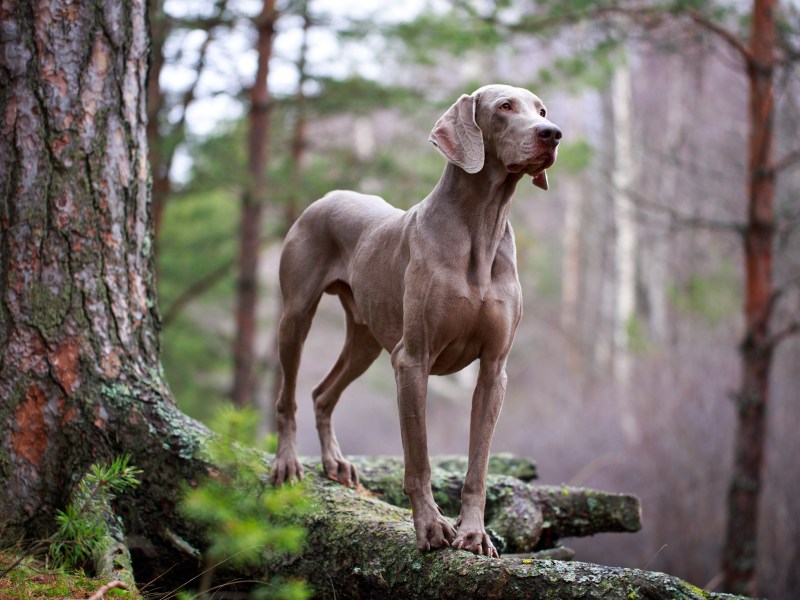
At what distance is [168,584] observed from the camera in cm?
387

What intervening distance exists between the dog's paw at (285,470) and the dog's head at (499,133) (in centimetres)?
168

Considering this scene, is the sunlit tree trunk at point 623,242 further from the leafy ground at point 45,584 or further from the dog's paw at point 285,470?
the leafy ground at point 45,584

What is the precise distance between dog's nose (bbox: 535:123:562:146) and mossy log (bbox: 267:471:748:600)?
1.53 m

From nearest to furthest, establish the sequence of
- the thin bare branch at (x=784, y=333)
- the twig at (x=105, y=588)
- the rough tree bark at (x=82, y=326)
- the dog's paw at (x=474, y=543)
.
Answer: the twig at (x=105, y=588)
the dog's paw at (x=474, y=543)
the rough tree bark at (x=82, y=326)
the thin bare branch at (x=784, y=333)

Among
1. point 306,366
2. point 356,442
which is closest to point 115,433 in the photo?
point 356,442

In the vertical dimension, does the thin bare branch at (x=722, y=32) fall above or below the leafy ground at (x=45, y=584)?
above

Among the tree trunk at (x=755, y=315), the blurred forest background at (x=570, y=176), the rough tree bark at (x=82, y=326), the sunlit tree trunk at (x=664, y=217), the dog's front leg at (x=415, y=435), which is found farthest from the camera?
the sunlit tree trunk at (x=664, y=217)

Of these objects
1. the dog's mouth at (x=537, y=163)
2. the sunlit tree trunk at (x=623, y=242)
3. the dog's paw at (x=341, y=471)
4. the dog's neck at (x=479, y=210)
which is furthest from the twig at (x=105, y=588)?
the sunlit tree trunk at (x=623, y=242)

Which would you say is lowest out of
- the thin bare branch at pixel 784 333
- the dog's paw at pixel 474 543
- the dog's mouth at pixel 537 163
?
the dog's paw at pixel 474 543

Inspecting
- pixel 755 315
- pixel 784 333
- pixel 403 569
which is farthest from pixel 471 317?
pixel 755 315

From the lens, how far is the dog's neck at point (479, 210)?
11.1 feet

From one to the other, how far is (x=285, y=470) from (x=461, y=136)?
181 centimetres

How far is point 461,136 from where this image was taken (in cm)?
336

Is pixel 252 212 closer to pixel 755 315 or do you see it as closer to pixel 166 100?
pixel 166 100
